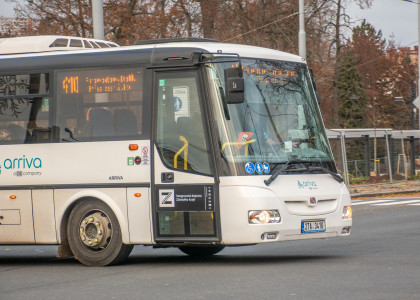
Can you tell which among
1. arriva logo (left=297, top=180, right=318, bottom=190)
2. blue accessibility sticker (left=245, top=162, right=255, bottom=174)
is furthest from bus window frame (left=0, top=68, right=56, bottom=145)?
arriva logo (left=297, top=180, right=318, bottom=190)

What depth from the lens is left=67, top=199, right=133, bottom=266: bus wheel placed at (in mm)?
11883

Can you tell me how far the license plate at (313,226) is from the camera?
1156cm

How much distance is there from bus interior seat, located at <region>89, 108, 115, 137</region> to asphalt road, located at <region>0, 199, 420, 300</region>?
176 cm

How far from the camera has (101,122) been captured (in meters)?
12.2

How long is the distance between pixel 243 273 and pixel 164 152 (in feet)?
6.65

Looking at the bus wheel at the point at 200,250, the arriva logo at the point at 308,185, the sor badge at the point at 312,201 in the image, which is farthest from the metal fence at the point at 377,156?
the sor badge at the point at 312,201

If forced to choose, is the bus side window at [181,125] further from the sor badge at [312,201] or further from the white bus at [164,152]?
the sor badge at [312,201]

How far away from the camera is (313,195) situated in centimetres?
1170

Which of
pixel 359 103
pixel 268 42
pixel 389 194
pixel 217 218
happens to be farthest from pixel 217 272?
pixel 359 103

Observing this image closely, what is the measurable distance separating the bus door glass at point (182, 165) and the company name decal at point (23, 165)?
181 cm

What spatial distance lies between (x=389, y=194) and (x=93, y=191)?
20.5 meters

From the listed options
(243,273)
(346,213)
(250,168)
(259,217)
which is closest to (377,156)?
(346,213)

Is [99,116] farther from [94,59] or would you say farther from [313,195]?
[313,195]

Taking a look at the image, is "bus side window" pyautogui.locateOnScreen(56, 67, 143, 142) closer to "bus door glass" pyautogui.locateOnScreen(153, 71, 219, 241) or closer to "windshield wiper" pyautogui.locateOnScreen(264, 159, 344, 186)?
"bus door glass" pyautogui.locateOnScreen(153, 71, 219, 241)
